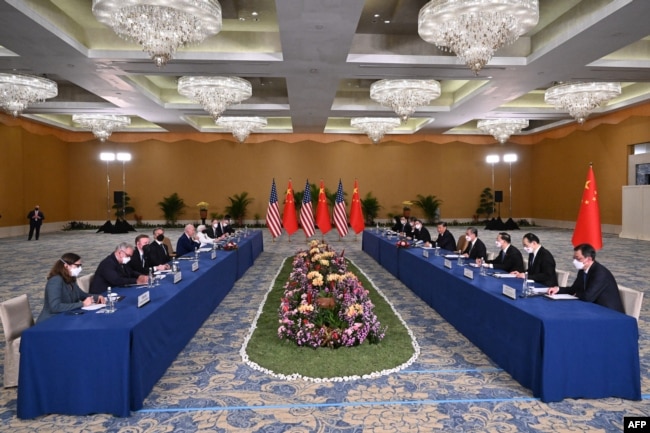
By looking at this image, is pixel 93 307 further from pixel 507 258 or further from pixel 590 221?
pixel 590 221

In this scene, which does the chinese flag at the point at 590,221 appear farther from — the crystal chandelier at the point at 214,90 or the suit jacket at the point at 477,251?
the crystal chandelier at the point at 214,90

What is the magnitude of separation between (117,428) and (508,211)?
22.3 m

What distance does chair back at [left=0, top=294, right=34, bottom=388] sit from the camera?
3566 mm

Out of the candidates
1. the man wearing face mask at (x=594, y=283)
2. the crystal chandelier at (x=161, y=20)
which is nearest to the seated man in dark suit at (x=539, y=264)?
the man wearing face mask at (x=594, y=283)

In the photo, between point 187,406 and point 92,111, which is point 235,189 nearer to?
point 92,111

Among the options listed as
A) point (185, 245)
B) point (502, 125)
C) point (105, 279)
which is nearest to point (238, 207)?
point (502, 125)

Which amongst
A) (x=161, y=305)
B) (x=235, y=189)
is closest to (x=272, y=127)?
(x=235, y=189)

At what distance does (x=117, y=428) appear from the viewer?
315 cm

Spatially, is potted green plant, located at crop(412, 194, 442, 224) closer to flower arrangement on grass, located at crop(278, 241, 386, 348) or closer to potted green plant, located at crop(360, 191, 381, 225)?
potted green plant, located at crop(360, 191, 381, 225)

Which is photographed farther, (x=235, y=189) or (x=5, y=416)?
(x=235, y=189)

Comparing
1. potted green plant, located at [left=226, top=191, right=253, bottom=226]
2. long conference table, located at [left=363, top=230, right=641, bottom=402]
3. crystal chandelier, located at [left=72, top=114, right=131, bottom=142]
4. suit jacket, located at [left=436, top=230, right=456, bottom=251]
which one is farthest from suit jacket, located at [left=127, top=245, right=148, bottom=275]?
potted green plant, located at [left=226, top=191, right=253, bottom=226]

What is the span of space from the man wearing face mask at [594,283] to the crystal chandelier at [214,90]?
8.99m

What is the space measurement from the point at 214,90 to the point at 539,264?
27.8ft

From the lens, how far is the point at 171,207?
21.3m
